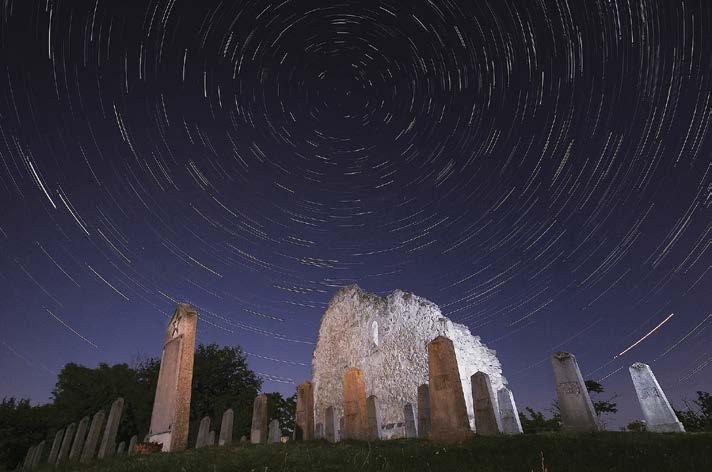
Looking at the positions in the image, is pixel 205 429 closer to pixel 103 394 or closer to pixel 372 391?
pixel 103 394

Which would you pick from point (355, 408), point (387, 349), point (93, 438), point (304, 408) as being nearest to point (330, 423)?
point (304, 408)

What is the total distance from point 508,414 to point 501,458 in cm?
1928

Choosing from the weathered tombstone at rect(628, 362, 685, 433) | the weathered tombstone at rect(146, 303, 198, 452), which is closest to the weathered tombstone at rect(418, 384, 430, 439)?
the weathered tombstone at rect(628, 362, 685, 433)

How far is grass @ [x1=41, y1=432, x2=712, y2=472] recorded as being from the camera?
606 centimetres

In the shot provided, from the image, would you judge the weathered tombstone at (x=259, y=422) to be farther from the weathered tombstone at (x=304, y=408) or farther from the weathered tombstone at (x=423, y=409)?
the weathered tombstone at (x=423, y=409)

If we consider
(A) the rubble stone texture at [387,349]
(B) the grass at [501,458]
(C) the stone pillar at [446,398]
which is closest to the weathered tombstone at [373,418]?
(C) the stone pillar at [446,398]

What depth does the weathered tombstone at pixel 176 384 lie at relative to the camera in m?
13.1

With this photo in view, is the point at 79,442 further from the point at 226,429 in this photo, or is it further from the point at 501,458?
the point at 501,458

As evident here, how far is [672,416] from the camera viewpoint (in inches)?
618

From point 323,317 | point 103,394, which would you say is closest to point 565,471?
point 103,394

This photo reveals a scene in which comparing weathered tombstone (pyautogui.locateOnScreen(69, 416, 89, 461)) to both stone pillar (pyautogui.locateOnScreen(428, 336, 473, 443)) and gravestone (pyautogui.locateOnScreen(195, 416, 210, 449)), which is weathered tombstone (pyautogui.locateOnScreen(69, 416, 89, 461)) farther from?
stone pillar (pyautogui.locateOnScreen(428, 336, 473, 443))

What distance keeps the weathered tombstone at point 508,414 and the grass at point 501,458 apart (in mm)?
16002

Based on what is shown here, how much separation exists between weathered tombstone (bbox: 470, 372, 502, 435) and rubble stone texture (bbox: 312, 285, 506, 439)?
126 feet

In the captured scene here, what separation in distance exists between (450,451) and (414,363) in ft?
161
